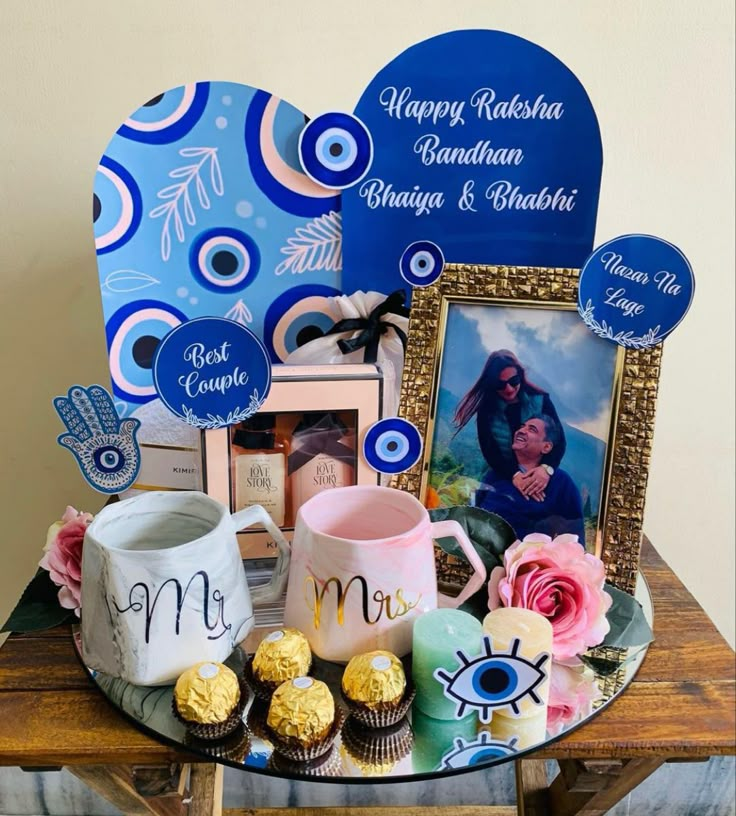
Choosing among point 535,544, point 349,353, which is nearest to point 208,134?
point 349,353

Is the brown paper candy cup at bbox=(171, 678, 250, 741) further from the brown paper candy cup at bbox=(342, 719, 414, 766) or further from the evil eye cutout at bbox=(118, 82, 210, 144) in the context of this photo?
the evil eye cutout at bbox=(118, 82, 210, 144)

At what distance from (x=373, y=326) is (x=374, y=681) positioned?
364mm

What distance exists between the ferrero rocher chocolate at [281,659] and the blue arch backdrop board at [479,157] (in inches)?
15.6

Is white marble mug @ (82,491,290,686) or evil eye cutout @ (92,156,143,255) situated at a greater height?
evil eye cutout @ (92,156,143,255)

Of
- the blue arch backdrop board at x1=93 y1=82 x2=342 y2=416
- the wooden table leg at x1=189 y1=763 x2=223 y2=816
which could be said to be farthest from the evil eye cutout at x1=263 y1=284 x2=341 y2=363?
the wooden table leg at x1=189 y1=763 x2=223 y2=816

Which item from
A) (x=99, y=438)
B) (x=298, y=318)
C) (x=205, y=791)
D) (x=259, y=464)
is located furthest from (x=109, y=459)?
(x=205, y=791)

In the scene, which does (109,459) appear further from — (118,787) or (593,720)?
(593,720)

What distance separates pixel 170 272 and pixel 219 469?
22 centimetres

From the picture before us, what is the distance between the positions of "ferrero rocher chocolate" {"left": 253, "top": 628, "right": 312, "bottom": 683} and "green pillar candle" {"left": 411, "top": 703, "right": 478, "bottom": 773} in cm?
9

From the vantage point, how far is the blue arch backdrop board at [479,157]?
0.67 meters

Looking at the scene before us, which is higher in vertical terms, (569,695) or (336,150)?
(336,150)

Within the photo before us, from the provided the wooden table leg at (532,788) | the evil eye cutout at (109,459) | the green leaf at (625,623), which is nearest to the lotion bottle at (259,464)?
the evil eye cutout at (109,459)

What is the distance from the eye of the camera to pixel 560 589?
57 cm

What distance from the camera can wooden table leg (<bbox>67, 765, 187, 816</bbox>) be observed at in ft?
2.00
